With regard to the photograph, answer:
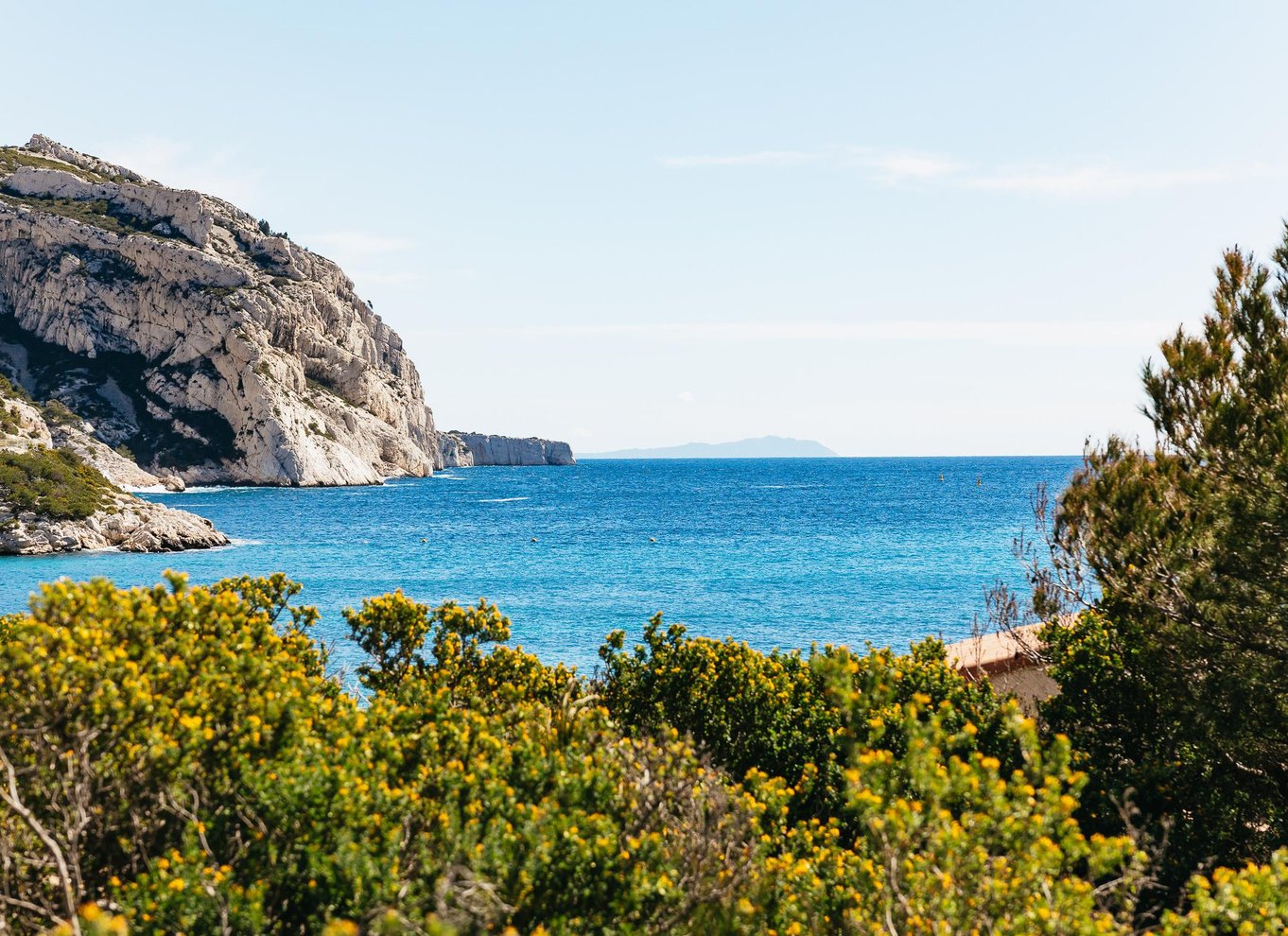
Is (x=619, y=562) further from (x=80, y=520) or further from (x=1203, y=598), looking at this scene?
(x=1203, y=598)

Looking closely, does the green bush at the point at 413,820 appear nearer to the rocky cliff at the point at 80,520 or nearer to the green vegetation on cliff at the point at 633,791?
the green vegetation on cliff at the point at 633,791

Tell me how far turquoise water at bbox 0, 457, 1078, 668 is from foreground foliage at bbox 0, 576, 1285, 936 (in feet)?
60.8

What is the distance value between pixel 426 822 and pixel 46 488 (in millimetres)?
61127

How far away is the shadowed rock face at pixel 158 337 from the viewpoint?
112 meters

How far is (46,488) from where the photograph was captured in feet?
180

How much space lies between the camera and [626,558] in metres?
53.4

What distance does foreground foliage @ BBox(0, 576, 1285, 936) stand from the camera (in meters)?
4.87

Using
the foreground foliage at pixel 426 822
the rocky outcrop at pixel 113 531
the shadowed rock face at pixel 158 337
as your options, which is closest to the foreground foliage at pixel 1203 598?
the foreground foliage at pixel 426 822

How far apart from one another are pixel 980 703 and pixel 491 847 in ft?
25.7

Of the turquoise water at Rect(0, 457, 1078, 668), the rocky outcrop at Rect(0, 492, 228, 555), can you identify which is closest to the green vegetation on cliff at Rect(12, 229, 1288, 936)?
the turquoise water at Rect(0, 457, 1078, 668)

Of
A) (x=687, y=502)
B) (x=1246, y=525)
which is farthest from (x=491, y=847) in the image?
(x=687, y=502)

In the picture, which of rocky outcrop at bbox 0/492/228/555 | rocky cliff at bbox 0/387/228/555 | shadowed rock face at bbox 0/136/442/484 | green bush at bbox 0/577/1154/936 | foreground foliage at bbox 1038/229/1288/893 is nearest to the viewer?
green bush at bbox 0/577/1154/936

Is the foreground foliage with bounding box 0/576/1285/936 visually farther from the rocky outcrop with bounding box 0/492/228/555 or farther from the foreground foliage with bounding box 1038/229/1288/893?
the rocky outcrop with bounding box 0/492/228/555

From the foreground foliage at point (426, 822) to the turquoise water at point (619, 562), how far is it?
1852cm
